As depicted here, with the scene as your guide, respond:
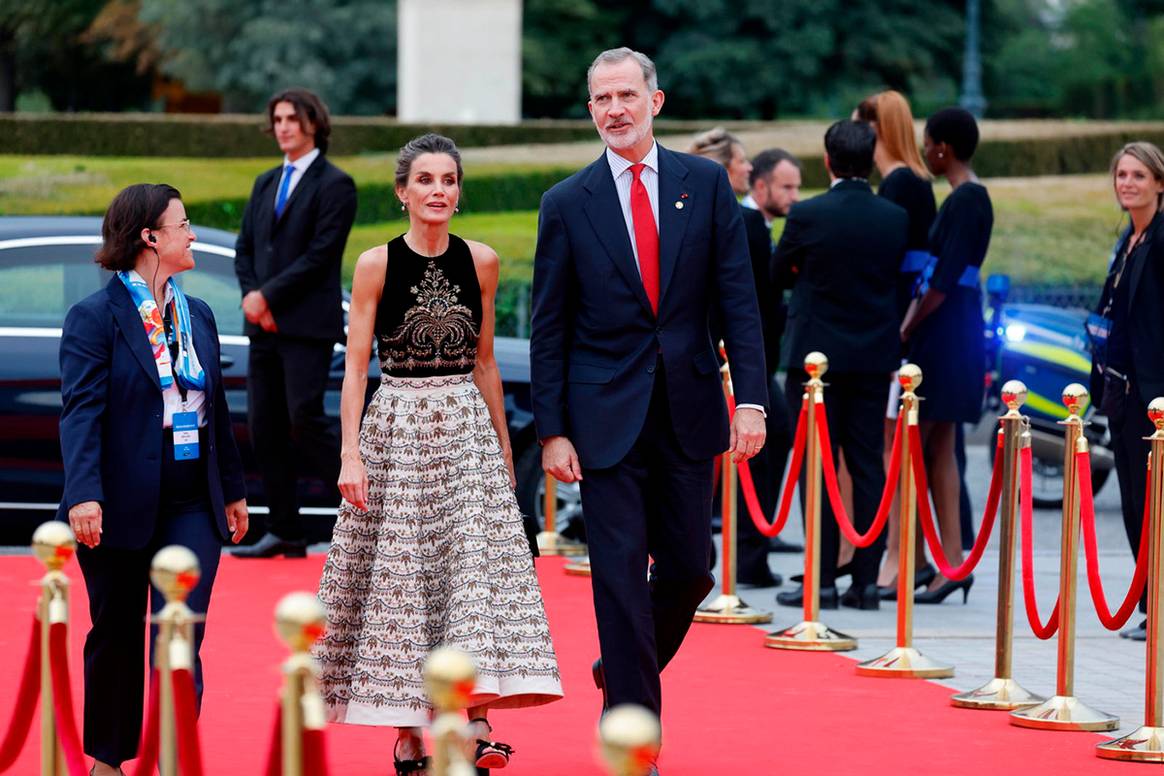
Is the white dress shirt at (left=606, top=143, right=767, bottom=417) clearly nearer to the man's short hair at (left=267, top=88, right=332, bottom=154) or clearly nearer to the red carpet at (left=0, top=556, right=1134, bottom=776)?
the red carpet at (left=0, top=556, right=1134, bottom=776)

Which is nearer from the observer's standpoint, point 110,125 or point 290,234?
point 290,234

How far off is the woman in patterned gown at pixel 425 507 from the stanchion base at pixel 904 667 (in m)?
2.22

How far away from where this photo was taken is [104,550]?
564 cm

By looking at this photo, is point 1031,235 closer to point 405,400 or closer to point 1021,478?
point 1021,478

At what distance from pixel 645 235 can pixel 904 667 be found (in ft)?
8.20

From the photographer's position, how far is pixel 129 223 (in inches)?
225

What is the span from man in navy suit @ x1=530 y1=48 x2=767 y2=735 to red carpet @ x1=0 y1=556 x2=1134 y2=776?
2.10ft

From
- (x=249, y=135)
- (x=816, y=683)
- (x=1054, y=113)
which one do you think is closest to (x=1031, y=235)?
(x=249, y=135)

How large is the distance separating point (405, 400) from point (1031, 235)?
16.5 m

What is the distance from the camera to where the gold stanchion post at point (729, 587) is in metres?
8.96

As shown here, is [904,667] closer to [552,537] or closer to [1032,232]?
[552,537]

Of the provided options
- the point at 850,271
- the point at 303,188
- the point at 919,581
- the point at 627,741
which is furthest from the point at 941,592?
the point at 627,741

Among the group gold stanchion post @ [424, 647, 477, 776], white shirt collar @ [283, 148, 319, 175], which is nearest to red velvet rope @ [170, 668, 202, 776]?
gold stanchion post @ [424, 647, 477, 776]

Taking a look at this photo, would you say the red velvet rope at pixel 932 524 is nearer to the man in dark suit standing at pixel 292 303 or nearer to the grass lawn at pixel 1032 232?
the man in dark suit standing at pixel 292 303
